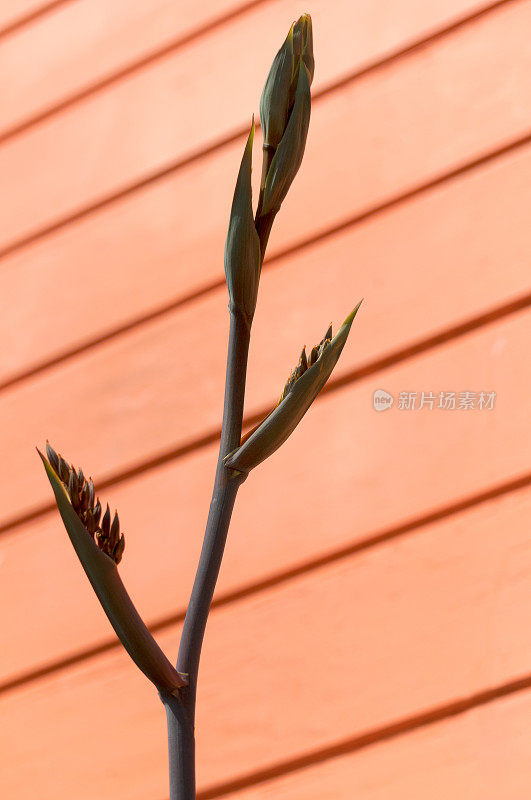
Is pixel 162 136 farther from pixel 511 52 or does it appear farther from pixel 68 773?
pixel 68 773

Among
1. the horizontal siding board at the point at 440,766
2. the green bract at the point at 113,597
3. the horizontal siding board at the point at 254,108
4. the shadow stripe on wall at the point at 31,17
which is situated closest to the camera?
the green bract at the point at 113,597

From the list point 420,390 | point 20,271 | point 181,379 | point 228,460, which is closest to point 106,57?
point 20,271

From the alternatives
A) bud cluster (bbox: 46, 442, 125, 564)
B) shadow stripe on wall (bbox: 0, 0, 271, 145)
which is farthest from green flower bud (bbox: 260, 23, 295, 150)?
shadow stripe on wall (bbox: 0, 0, 271, 145)

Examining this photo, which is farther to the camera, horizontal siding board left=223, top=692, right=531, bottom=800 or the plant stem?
horizontal siding board left=223, top=692, right=531, bottom=800

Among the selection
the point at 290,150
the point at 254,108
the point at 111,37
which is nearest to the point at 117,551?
the point at 290,150

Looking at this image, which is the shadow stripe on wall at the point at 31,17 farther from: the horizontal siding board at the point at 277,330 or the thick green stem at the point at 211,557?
the thick green stem at the point at 211,557

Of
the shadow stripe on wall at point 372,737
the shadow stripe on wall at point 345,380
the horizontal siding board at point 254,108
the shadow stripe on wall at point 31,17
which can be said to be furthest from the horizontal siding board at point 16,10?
the shadow stripe on wall at point 372,737
